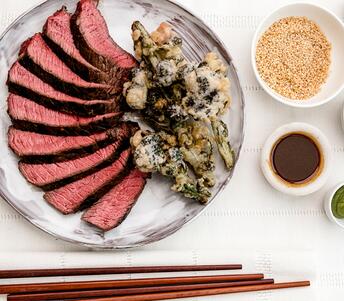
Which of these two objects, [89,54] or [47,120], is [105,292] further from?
[89,54]

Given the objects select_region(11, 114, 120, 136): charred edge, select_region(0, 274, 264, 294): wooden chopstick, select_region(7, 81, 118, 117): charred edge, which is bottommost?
select_region(0, 274, 264, 294): wooden chopstick

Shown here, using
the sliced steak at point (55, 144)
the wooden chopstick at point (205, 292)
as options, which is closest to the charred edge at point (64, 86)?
the sliced steak at point (55, 144)

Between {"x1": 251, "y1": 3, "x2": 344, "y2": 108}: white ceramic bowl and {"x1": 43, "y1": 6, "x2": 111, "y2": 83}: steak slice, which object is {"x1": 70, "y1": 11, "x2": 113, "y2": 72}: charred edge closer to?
{"x1": 43, "y1": 6, "x2": 111, "y2": 83}: steak slice

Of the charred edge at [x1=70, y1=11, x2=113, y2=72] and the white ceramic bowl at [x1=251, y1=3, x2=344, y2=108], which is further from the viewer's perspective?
the white ceramic bowl at [x1=251, y1=3, x2=344, y2=108]

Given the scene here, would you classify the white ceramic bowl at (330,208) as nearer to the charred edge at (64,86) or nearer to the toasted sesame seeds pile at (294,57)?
the toasted sesame seeds pile at (294,57)

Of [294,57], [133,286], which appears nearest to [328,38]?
[294,57]

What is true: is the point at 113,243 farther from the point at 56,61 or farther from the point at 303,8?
the point at 303,8

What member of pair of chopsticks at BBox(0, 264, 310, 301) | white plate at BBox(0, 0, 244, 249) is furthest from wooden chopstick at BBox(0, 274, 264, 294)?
white plate at BBox(0, 0, 244, 249)
